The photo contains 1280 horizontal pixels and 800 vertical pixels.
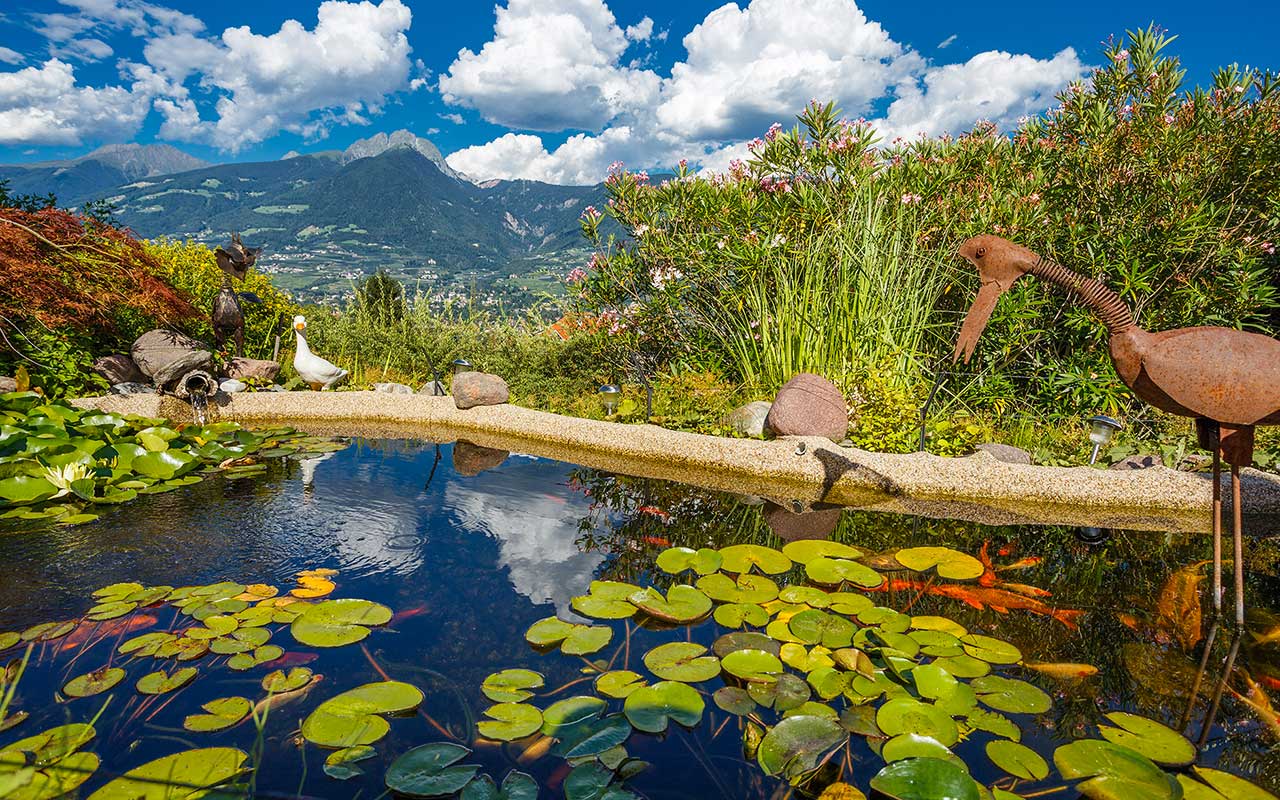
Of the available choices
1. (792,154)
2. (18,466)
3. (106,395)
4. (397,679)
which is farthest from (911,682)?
(106,395)

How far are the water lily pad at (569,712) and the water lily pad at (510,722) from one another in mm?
26

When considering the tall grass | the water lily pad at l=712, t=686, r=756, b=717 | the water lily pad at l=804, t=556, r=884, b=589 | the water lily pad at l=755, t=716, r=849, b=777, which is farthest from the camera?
the tall grass

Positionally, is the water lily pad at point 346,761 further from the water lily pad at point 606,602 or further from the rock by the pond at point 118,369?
the rock by the pond at point 118,369

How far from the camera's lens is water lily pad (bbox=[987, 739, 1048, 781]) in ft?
4.60

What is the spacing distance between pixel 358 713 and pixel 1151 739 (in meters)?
2.00

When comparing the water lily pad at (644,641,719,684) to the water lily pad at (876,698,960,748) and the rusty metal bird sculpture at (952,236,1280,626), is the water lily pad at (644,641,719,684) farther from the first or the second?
the rusty metal bird sculpture at (952,236,1280,626)

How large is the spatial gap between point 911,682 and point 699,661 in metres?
0.60

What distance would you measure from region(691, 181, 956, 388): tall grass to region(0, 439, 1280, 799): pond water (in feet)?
5.73

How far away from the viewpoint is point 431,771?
4.50 feet

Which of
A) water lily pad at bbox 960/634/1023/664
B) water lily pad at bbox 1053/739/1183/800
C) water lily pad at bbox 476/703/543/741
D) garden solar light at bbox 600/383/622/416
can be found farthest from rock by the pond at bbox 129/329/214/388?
water lily pad at bbox 1053/739/1183/800

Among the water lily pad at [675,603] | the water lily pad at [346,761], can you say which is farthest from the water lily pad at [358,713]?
the water lily pad at [675,603]

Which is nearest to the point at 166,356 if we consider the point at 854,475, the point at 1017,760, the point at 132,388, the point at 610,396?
the point at 132,388

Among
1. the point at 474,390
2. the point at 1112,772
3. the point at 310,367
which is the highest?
the point at 310,367

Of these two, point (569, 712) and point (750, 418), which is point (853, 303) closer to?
point (750, 418)
